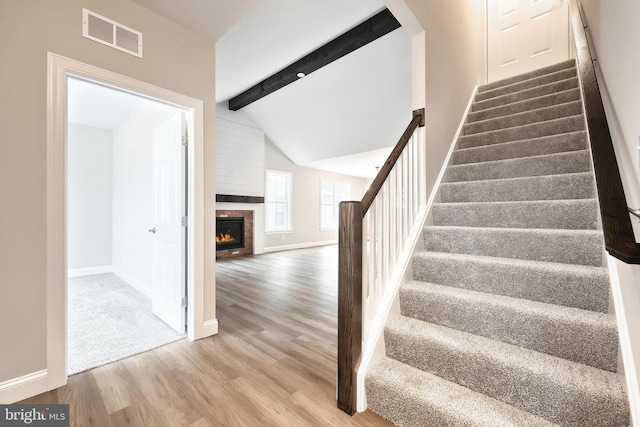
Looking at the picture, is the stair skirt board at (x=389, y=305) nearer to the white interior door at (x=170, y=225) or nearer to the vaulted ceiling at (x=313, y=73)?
the white interior door at (x=170, y=225)

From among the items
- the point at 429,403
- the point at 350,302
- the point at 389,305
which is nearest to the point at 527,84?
the point at 389,305

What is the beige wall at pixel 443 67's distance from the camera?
251 centimetres

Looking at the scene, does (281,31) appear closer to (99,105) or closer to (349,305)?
(99,105)

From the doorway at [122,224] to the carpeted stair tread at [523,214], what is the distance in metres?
2.28

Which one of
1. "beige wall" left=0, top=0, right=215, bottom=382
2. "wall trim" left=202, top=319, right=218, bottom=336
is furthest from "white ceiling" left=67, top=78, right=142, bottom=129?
"wall trim" left=202, top=319, right=218, bottom=336

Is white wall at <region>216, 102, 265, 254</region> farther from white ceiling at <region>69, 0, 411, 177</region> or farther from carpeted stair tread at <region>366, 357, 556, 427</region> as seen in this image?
carpeted stair tread at <region>366, 357, 556, 427</region>

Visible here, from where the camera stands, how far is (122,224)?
15.5 ft

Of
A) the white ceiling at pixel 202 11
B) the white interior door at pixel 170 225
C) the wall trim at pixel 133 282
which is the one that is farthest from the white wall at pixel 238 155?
the white ceiling at pixel 202 11

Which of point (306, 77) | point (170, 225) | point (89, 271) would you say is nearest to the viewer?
point (170, 225)

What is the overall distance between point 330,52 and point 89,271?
5493mm

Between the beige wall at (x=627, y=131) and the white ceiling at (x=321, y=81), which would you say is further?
the white ceiling at (x=321, y=81)

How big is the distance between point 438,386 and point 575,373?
0.57 metres

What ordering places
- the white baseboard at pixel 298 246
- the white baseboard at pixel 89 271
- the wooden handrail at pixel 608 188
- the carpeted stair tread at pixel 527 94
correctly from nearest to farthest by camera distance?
the wooden handrail at pixel 608 188, the carpeted stair tread at pixel 527 94, the white baseboard at pixel 89 271, the white baseboard at pixel 298 246

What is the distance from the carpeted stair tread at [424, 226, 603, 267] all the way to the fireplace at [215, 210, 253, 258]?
5.21m
